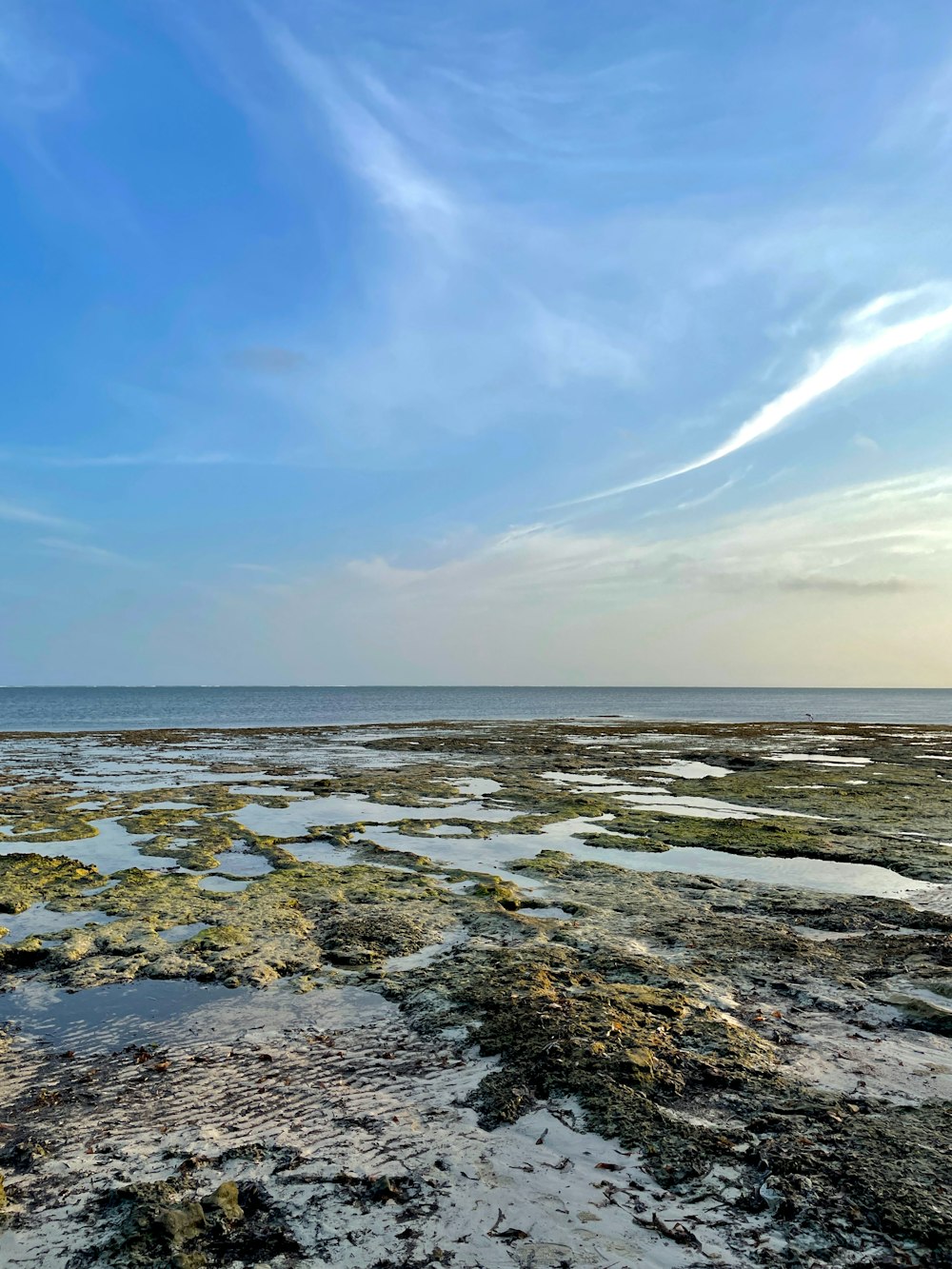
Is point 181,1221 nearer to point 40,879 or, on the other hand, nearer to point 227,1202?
point 227,1202

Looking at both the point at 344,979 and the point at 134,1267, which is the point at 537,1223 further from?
the point at 344,979

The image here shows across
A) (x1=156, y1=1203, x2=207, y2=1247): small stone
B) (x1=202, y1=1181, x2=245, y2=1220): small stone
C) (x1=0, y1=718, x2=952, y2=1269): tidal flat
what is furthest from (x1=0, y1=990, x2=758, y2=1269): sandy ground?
(x1=156, y1=1203, x2=207, y2=1247): small stone

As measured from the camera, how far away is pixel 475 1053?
22.4 ft

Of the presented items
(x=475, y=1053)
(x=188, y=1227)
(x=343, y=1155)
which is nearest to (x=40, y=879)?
(x=475, y=1053)

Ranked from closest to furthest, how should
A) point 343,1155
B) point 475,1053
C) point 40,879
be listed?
point 343,1155 < point 475,1053 < point 40,879

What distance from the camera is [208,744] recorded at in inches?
1854

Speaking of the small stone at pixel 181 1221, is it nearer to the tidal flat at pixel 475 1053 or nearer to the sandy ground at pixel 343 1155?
the tidal flat at pixel 475 1053

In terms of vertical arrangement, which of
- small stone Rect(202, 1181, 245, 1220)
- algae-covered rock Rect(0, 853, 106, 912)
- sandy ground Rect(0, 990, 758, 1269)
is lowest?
algae-covered rock Rect(0, 853, 106, 912)

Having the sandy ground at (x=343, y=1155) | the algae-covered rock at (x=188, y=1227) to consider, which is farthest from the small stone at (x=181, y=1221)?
the sandy ground at (x=343, y=1155)

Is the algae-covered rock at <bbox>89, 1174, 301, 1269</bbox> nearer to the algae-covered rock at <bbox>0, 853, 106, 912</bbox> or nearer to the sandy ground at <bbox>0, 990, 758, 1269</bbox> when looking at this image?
the sandy ground at <bbox>0, 990, 758, 1269</bbox>

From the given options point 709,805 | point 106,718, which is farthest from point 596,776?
point 106,718

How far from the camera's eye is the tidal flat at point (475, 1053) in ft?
15.1

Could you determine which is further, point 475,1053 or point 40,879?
point 40,879

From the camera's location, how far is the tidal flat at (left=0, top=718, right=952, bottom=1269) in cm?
461
